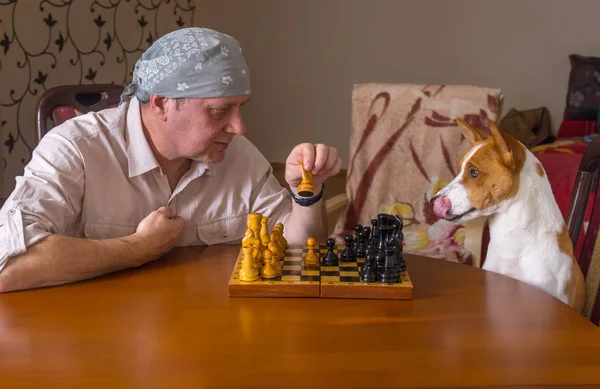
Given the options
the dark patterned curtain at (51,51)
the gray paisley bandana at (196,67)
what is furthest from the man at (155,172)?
the dark patterned curtain at (51,51)

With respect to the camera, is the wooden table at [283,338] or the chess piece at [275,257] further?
the chess piece at [275,257]

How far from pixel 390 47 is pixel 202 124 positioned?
3.25 meters

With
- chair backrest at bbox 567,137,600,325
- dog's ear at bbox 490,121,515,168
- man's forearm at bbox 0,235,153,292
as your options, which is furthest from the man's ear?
chair backrest at bbox 567,137,600,325

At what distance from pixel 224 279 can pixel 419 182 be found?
1394mm

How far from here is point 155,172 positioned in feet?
5.24

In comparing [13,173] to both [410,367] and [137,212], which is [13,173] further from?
[410,367]

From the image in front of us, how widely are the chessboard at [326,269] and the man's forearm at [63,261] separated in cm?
23

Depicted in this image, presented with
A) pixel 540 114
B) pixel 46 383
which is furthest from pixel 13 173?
pixel 540 114

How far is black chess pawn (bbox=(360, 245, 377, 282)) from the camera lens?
1.22 m

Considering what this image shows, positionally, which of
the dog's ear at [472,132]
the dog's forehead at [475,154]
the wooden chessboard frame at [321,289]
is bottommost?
the wooden chessboard frame at [321,289]

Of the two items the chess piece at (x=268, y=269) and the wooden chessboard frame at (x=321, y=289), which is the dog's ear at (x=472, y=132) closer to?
the wooden chessboard frame at (x=321, y=289)

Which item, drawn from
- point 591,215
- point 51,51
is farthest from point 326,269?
point 51,51

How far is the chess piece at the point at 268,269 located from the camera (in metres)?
1.23

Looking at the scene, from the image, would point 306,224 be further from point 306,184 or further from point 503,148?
point 503,148
